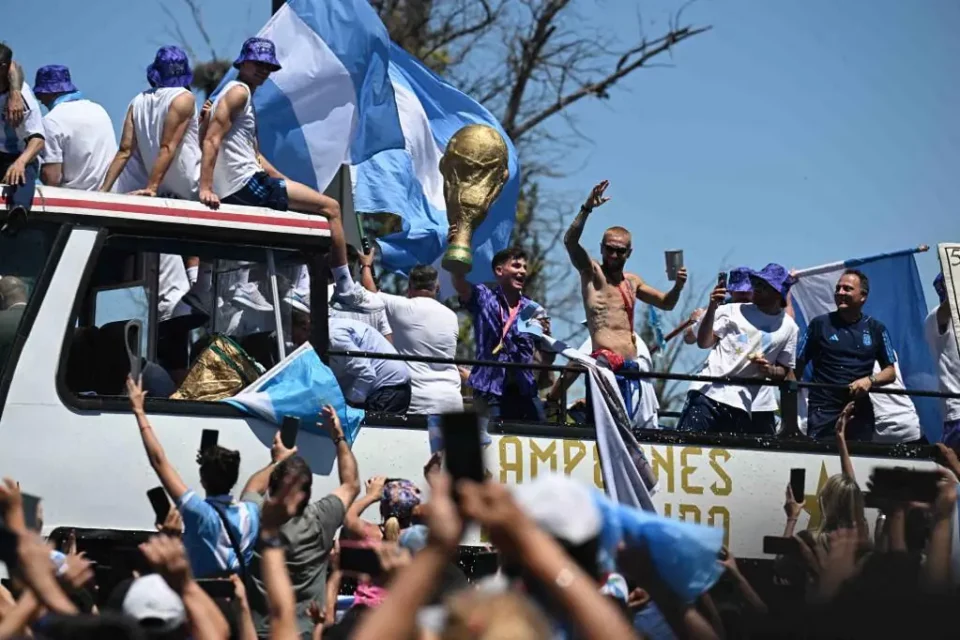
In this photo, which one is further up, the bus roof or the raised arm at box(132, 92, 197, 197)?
the raised arm at box(132, 92, 197, 197)

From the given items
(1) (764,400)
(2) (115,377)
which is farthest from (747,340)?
(2) (115,377)

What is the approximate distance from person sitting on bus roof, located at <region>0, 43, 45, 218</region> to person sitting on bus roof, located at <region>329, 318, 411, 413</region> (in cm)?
179

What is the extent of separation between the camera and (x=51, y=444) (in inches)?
326

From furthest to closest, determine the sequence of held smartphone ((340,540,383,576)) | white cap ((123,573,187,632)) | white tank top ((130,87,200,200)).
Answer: white tank top ((130,87,200,200)), held smartphone ((340,540,383,576)), white cap ((123,573,187,632))

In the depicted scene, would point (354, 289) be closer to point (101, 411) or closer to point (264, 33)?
point (101, 411)

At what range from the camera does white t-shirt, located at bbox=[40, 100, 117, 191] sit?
Answer: 377 inches

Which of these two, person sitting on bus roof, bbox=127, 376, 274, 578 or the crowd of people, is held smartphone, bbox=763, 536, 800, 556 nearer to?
the crowd of people

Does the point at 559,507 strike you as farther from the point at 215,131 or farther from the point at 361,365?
the point at 215,131

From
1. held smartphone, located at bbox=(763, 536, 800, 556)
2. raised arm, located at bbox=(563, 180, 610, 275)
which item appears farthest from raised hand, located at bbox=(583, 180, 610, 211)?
held smartphone, located at bbox=(763, 536, 800, 556)

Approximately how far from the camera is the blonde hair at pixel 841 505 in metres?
7.36

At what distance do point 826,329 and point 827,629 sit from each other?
5.42 meters

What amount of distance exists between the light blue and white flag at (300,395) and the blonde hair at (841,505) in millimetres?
2418

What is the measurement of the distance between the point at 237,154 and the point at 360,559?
3508 mm

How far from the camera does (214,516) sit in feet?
23.7
